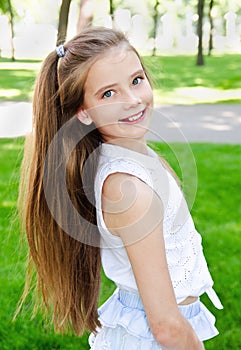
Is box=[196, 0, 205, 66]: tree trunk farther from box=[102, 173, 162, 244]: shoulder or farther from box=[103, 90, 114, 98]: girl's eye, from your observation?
Answer: box=[102, 173, 162, 244]: shoulder

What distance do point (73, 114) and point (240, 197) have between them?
319 centimetres

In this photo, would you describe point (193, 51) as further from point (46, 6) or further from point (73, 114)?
point (73, 114)

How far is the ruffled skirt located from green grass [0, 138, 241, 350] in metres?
0.36

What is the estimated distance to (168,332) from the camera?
146cm

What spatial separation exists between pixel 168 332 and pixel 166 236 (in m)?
0.23

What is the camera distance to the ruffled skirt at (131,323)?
163 centimetres

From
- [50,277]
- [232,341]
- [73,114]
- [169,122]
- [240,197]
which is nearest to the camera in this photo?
[169,122]

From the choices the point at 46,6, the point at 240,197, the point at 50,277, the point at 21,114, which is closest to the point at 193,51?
the point at 46,6

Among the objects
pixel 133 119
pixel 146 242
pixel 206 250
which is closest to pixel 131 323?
pixel 146 242

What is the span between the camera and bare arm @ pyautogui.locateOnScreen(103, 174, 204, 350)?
1387 mm

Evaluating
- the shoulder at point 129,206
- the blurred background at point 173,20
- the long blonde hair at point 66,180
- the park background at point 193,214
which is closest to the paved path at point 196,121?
the park background at point 193,214

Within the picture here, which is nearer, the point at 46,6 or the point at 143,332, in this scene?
the point at 143,332

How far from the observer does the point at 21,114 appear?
333 inches

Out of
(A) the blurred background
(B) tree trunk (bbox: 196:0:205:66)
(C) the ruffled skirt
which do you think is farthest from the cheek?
(A) the blurred background
